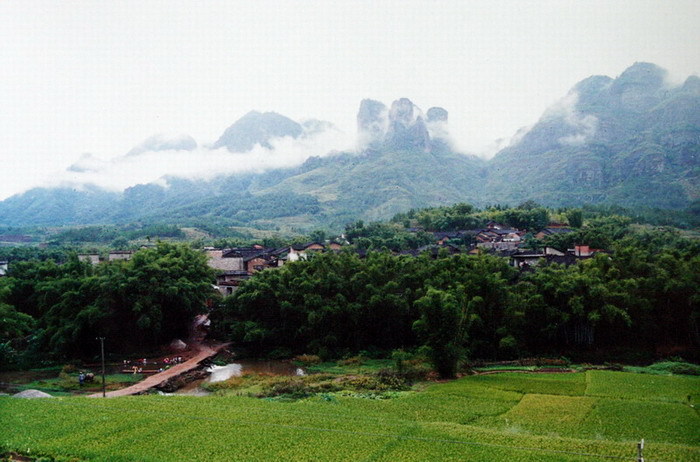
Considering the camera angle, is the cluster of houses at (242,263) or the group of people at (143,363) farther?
the cluster of houses at (242,263)

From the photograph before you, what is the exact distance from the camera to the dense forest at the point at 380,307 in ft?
98.9

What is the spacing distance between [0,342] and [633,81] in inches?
6918

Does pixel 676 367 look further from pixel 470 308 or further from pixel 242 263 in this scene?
pixel 242 263

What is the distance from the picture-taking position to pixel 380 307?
1356 inches

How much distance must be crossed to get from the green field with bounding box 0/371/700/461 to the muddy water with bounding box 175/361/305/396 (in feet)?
20.2

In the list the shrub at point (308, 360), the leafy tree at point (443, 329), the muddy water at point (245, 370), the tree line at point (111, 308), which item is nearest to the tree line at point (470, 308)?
the leafy tree at point (443, 329)

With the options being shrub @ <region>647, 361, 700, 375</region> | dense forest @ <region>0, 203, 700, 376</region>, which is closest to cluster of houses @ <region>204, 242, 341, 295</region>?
dense forest @ <region>0, 203, 700, 376</region>

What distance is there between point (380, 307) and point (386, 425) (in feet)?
57.1

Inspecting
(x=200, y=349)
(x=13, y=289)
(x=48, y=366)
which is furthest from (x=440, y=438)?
(x=13, y=289)

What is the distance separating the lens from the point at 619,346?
102ft

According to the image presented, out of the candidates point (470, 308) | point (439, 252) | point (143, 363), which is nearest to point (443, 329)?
point (470, 308)

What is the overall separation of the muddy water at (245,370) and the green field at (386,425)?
6168 mm

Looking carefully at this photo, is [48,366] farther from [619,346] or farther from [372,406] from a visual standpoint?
[619,346]

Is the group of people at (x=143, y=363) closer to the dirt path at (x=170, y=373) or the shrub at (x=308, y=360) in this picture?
the dirt path at (x=170, y=373)
